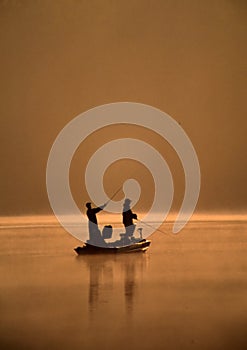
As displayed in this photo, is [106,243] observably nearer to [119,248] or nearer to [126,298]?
[119,248]

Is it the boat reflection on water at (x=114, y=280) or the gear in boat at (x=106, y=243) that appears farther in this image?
the gear in boat at (x=106, y=243)

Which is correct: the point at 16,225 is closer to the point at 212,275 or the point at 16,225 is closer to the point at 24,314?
the point at 212,275

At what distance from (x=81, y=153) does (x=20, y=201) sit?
3.13 ft

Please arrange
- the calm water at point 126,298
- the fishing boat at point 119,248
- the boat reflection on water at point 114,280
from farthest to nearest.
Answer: the fishing boat at point 119,248 < the boat reflection on water at point 114,280 < the calm water at point 126,298

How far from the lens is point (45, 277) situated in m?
3.80

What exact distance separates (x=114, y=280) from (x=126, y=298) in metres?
0.58

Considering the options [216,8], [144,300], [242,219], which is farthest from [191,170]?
[144,300]

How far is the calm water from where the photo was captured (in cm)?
242

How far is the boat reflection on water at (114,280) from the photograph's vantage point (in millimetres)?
3049

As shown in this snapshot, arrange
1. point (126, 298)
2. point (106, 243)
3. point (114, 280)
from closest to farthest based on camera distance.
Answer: point (126, 298) → point (114, 280) → point (106, 243)

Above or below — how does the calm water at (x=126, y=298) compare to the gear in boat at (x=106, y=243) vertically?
below

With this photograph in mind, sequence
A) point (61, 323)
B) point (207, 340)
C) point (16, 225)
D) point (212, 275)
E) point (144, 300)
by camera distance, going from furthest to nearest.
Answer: point (16, 225) < point (212, 275) < point (144, 300) < point (61, 323) < point (207, 340)

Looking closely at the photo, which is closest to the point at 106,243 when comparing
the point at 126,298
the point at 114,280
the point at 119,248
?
the point at 119,248

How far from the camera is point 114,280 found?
3768mm
